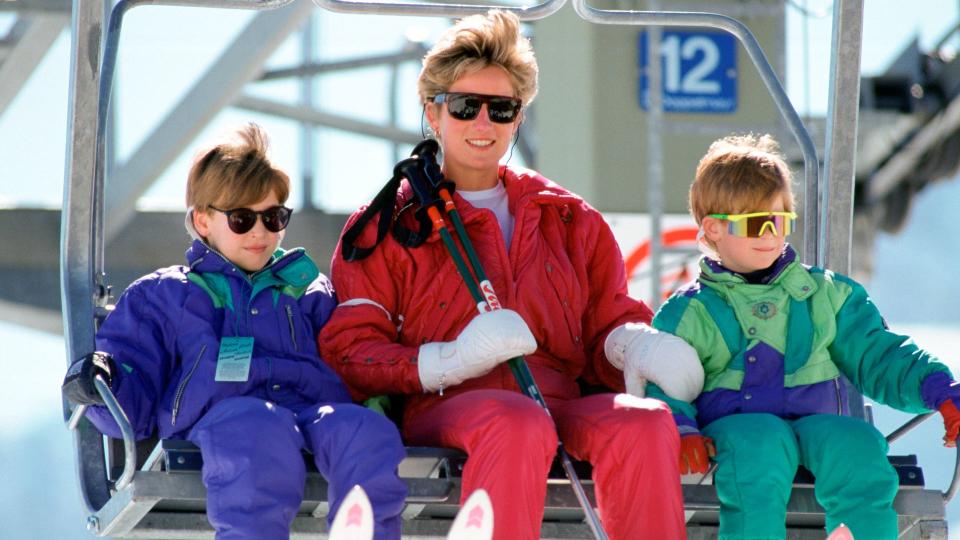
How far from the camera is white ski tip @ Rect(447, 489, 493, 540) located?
3420 mm

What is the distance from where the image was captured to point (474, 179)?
4266 millimetres

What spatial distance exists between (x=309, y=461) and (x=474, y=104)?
900 millimetres

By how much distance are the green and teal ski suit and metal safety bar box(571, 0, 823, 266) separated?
1.22ft

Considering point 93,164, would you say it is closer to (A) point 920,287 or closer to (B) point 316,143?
(B) point 316,143

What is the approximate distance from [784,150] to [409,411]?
5.80 meters

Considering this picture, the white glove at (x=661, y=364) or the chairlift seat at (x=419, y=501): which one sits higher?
the white glove at (x=661, y=364)

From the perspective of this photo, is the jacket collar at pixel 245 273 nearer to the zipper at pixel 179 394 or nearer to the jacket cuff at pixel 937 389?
the zipper at pixel 179 394

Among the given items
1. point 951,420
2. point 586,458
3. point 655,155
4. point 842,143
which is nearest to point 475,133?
point 586,458

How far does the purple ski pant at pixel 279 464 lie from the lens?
3529 mm

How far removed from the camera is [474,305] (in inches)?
160

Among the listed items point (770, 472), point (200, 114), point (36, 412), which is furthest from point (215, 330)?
point (36, 412)

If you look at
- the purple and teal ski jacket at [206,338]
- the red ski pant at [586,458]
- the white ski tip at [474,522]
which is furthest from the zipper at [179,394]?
the white ski tip at [474,522]

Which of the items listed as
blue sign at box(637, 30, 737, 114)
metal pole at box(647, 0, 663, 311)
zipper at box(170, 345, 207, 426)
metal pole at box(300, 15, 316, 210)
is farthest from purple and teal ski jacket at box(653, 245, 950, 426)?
metal pole at box(300, 15, 316, 210)

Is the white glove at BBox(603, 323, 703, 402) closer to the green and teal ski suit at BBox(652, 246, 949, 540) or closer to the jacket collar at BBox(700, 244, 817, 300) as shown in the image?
the green and teal ski suit at BBox(652, 246, 949, 540)
